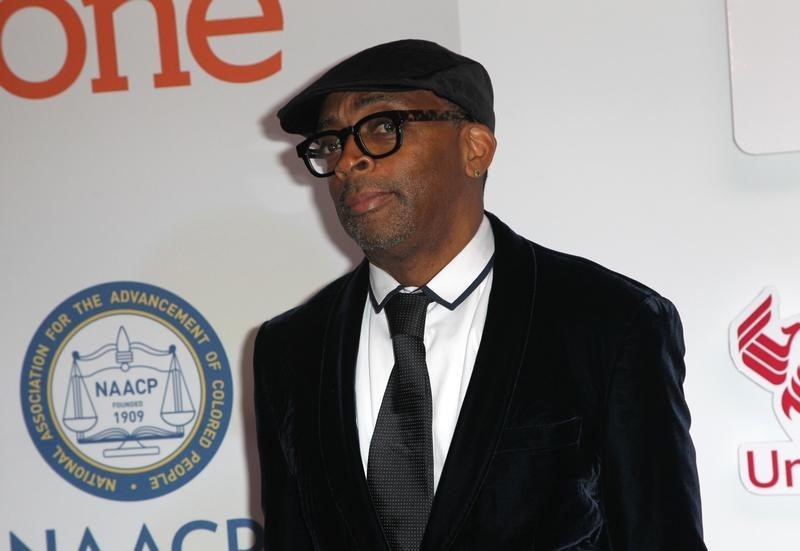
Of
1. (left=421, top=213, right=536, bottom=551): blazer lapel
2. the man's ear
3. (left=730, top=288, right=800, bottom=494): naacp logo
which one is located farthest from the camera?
(left=730, top=288, right=800, bottom=494): naacp logo

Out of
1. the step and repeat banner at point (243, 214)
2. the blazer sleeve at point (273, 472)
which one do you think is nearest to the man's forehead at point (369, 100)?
the blazer sleeve at point (273, 472)

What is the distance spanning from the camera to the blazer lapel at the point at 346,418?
146 cm

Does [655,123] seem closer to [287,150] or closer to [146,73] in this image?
[287,150]

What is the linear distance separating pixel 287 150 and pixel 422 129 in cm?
71

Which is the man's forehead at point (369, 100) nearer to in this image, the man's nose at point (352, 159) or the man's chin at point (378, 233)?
the man's nose at point (352, 159)

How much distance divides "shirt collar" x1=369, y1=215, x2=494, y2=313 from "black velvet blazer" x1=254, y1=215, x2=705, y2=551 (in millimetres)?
46

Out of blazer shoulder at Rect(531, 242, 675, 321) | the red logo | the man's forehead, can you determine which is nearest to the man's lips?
the man's forehead

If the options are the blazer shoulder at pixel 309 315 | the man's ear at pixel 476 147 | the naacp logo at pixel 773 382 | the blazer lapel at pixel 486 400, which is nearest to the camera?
the blazer lapel at pixel 486 400

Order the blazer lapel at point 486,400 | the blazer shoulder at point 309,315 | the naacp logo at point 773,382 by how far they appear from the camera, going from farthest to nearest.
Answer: the naacp logo at point 773,382, the blazer shoulder at point 309,315, the blazer lapel at point 486,400

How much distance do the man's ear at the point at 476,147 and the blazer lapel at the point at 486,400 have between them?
0.17 metres

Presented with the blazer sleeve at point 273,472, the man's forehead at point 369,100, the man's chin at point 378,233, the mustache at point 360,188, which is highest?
the man's forehead at point 369,100

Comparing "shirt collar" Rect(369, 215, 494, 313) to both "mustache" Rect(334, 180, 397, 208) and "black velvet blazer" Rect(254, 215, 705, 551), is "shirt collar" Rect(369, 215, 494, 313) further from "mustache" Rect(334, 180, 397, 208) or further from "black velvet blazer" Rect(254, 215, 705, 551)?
"mustache" Rect(334, 180, 397, 208)

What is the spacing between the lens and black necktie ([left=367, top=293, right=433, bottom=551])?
1457 millimetres

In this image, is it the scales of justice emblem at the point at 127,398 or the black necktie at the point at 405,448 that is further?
the scales of justice emblem at the point at 127,398
